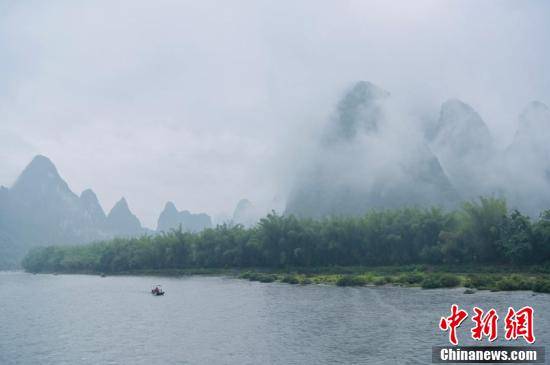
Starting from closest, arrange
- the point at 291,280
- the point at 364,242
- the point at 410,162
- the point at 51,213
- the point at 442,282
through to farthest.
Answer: the point at 442,282, the point at 291,280, the point at 364,242, the point at 410,162, the point at 51,213

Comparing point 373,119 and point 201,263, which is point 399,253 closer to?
point 201,263

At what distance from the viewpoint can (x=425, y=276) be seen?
36.5 metres

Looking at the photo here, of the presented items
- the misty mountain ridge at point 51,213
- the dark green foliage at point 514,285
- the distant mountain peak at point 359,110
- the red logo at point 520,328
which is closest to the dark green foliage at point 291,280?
the dark green foliage at point 514,285

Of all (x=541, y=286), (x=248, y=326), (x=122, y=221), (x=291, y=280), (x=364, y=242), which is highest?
(x=122, y=221)

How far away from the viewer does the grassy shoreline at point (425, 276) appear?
30.0 m

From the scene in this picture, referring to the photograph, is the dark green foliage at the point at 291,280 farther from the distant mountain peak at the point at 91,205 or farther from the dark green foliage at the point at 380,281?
the distant mountain peak at the point at 91,205

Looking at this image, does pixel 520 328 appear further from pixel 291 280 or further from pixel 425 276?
pixel 291 280

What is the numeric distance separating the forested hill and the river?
9.68 meters

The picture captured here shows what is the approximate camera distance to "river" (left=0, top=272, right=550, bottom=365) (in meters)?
16.8

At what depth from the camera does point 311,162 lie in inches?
4365

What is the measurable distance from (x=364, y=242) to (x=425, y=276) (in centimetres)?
1166

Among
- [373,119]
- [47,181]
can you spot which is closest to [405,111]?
[373,119]

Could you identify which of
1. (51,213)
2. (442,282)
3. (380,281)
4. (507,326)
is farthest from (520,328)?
(51,213)

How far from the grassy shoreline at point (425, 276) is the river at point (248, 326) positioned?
5.56ft
